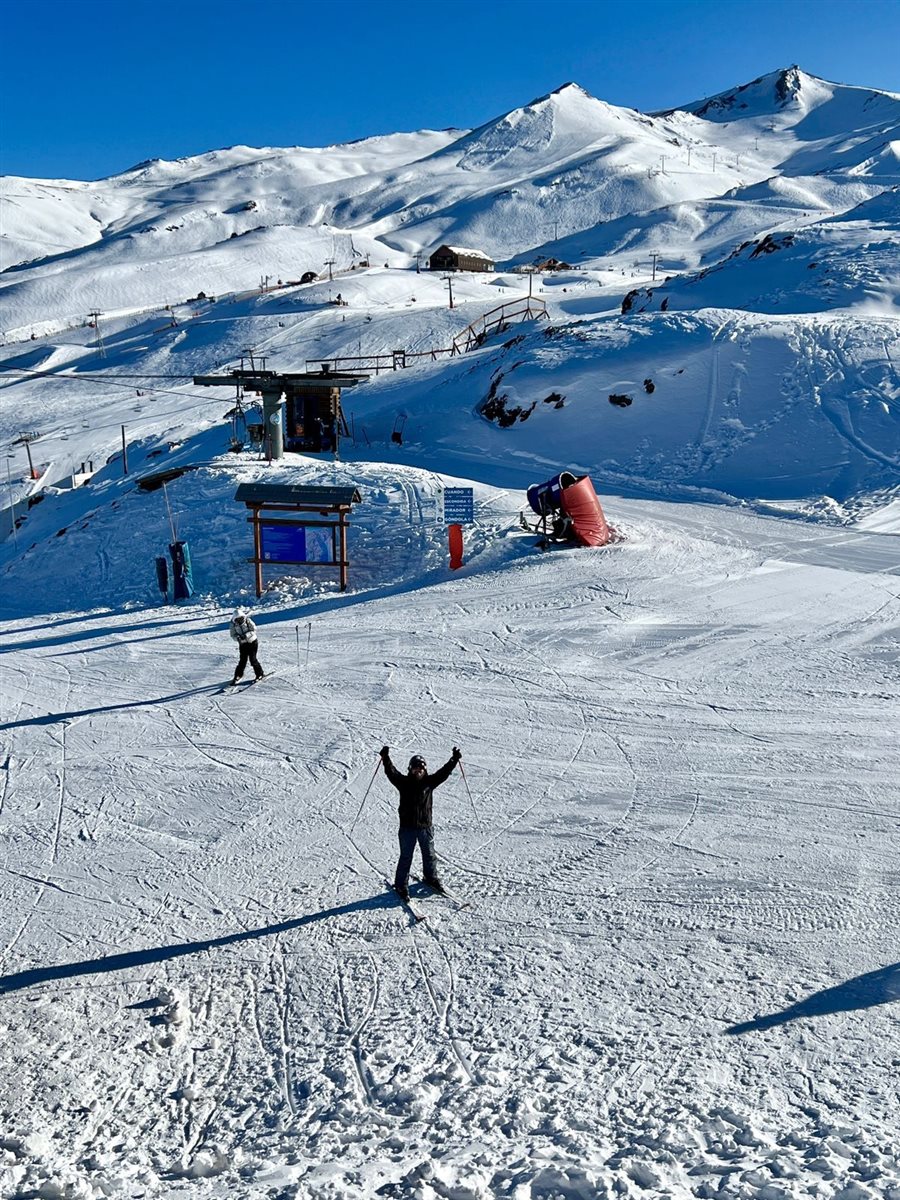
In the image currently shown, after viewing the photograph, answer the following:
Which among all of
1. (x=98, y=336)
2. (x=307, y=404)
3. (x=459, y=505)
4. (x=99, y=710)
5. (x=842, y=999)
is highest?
(x=98, y=336)

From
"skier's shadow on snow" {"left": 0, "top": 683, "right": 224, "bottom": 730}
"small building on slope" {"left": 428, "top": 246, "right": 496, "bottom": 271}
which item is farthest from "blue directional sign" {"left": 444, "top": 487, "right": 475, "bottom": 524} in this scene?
"small building on slope" {"left": 428, "top": 246, "right": 496, "bottom": 271}

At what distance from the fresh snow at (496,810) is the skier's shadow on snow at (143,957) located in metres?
0.06

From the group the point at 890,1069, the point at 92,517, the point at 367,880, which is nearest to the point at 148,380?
the point at 92,517

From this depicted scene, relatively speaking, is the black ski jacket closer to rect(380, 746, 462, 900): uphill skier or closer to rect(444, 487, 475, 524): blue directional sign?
rect(380, 746, 462, 900): uphill skier

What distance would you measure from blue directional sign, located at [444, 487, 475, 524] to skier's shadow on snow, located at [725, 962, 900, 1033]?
49.6ft

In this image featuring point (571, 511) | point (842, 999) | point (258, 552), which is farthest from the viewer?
point (571, 511)

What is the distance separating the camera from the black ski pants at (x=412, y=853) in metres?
8.38

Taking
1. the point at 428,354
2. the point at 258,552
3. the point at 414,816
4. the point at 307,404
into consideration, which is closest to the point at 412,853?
the point at 414,816

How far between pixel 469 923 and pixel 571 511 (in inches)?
547

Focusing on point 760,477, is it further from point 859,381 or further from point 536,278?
point 536,278

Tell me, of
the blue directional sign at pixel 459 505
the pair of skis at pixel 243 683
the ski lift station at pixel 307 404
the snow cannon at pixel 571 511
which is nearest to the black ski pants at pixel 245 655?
the pair of skis at pixel 243 683

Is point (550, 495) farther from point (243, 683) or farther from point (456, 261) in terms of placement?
point (456, 261)

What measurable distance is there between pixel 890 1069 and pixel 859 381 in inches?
1112

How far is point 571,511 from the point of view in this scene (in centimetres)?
2081
